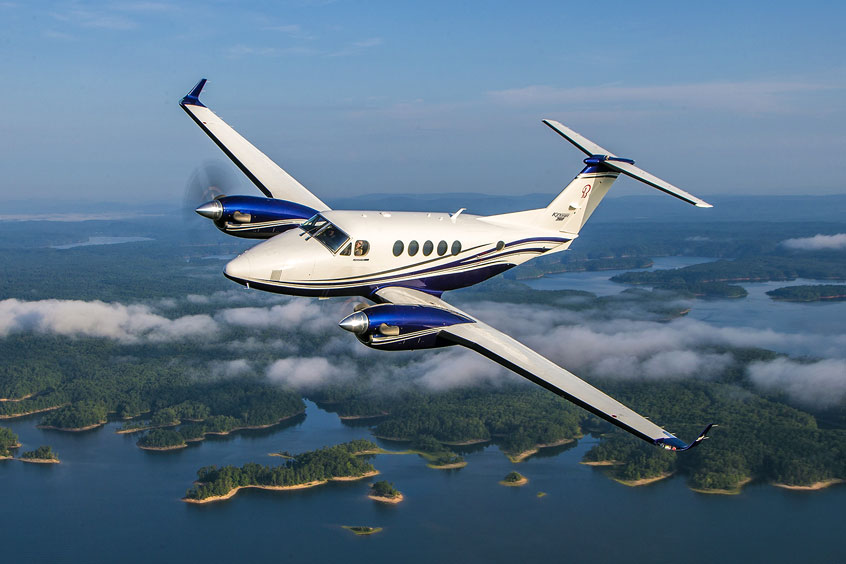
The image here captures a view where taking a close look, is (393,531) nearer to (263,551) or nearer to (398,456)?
(263,551)

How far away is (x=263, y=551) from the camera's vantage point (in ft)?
452

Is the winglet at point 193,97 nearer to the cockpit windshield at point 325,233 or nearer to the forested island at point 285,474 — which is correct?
the cockpit windshield at point 325,233

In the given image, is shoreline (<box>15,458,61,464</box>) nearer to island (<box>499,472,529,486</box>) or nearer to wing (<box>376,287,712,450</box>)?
island (<box>499,472,529,486</box>)

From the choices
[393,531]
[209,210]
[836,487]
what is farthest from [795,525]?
[209,210]

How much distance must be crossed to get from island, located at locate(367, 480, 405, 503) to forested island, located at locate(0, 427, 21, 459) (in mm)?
104875

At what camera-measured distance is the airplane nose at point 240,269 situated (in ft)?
77.5

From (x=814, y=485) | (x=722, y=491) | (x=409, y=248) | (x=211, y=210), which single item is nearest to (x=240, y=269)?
(x=211, y=210)

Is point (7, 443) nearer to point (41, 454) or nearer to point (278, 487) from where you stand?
point (41, 454)

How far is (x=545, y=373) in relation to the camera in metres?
20.1

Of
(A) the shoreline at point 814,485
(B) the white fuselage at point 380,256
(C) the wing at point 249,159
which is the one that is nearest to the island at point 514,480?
(A) the shoreline at point 814,485

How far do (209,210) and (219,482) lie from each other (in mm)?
147528

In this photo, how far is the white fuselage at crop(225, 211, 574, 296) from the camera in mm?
24750

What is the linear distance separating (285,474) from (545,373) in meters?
157

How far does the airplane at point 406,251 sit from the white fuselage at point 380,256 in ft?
0.13
